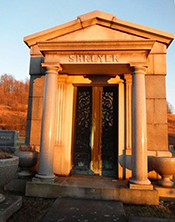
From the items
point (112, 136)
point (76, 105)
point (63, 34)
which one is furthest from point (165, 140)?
point (63, 34)

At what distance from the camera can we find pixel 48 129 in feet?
17.2

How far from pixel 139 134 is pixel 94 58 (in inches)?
102

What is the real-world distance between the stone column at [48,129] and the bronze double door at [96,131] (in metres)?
1.59

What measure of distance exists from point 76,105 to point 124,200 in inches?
144

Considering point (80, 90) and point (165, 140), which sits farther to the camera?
point (80, 90)

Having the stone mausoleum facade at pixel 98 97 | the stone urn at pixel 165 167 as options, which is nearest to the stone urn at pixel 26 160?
the stone mausoleum facade at pixel 98 97

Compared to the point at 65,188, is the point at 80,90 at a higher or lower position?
higher

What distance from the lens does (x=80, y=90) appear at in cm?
695

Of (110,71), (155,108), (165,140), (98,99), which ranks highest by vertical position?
(110,71)

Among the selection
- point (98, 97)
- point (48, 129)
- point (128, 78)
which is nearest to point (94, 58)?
point (128, 78)

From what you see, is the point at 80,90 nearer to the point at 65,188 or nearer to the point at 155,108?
the point at 155,108

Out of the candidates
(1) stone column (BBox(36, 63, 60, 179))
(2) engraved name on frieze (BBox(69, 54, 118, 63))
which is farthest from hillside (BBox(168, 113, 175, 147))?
(1) stone column (BBox(36, 63, 60, 179))

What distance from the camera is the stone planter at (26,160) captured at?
550 cm

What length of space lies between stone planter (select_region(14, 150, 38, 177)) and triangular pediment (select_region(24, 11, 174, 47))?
392cm
